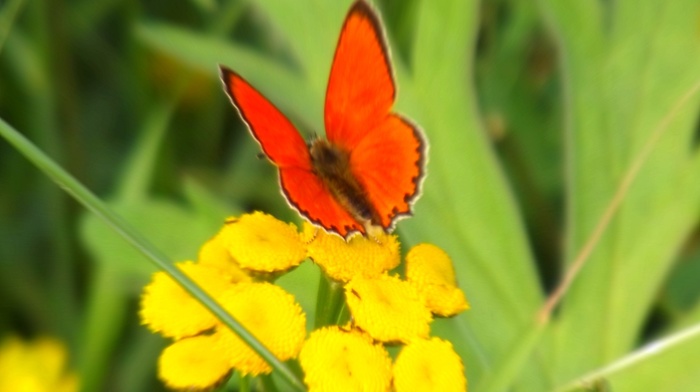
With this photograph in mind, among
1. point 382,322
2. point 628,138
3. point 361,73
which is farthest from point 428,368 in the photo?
point 628,138

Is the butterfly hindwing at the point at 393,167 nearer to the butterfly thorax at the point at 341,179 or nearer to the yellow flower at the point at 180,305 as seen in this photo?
the butterfly thorax at the point at 341,179

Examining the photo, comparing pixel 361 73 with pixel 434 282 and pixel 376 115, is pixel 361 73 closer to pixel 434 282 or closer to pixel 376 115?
pixel 376 115

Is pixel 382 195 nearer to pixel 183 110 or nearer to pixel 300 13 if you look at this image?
pixel 300 13

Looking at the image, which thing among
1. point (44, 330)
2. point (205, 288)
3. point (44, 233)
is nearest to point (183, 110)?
point (44, 233)

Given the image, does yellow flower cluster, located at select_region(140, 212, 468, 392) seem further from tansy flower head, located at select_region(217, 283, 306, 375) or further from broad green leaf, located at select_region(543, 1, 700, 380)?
broad green leaf, located at select_region(543, 1, 700, 380)

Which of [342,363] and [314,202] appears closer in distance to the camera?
[342,363]

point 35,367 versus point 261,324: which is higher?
point 261,324

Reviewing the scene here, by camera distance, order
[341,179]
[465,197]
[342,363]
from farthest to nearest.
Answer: [465,197] < [341,179] < [342,363]
